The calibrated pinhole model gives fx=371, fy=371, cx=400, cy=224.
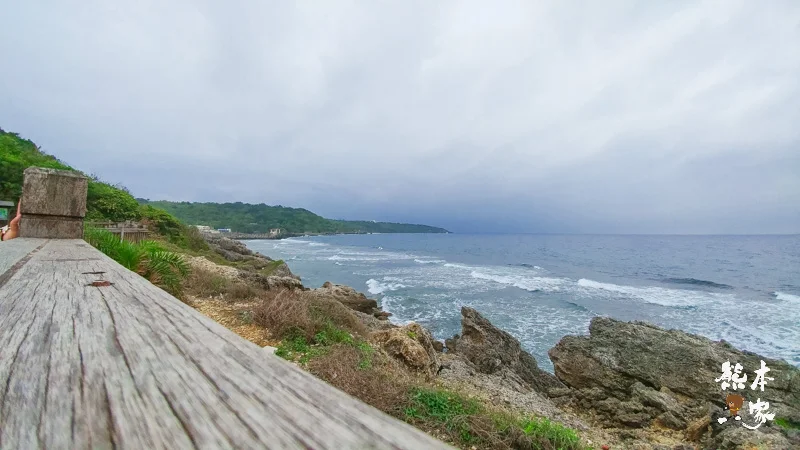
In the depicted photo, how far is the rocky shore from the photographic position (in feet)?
22.9

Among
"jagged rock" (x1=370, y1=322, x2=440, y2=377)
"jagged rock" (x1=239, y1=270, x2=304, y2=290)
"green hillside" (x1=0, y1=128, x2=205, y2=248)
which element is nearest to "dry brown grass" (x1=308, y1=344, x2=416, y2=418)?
"jagged rock" (x1=370, y1=322, x2=440, y2=377)

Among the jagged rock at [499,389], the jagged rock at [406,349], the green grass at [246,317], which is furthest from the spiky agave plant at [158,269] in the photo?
the jagged rock at [499,389]

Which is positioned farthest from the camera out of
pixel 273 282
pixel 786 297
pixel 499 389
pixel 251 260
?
pixel 786 297

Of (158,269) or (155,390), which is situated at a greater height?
(155,390)

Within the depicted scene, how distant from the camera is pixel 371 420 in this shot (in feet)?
2.07

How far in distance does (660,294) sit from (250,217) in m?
113

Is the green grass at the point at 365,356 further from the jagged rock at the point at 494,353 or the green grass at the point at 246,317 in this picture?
the jagged rock at the point at 494,353

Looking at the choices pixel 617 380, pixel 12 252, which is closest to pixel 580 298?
pixel 617 380

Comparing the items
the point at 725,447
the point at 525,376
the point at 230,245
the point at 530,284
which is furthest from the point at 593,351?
the point at 230,245

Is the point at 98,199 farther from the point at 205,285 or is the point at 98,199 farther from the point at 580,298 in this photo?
the point at 580,298

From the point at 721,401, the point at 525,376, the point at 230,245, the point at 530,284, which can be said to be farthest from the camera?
the point at 230,245

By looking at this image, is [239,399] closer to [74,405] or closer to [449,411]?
[74,405]

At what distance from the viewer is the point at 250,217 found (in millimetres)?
118812

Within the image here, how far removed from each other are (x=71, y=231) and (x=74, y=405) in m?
3.89
